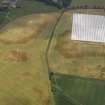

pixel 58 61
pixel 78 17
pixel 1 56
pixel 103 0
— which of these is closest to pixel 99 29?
pixel 78 17

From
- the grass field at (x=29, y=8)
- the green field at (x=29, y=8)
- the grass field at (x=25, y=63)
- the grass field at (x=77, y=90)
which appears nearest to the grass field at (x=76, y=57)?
the grass field at (x=77, y=90)

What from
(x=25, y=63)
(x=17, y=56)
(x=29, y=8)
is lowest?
(x=29, y=8)

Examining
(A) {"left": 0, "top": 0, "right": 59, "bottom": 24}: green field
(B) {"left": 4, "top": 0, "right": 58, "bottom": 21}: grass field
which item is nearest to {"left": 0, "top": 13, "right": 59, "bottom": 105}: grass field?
(A) {"left": 0, "top": 0, "right": 59, "bottom": 24}: green field

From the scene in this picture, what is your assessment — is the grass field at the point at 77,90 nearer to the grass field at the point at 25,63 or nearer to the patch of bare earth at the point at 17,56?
the grass field at the point at 25,63

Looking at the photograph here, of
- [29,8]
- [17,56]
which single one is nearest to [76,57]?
[17,56]

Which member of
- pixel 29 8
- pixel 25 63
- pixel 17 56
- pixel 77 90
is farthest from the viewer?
pixel 29 8

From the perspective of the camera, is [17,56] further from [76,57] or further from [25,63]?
[76,57]

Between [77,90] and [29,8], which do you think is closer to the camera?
[77,90]
